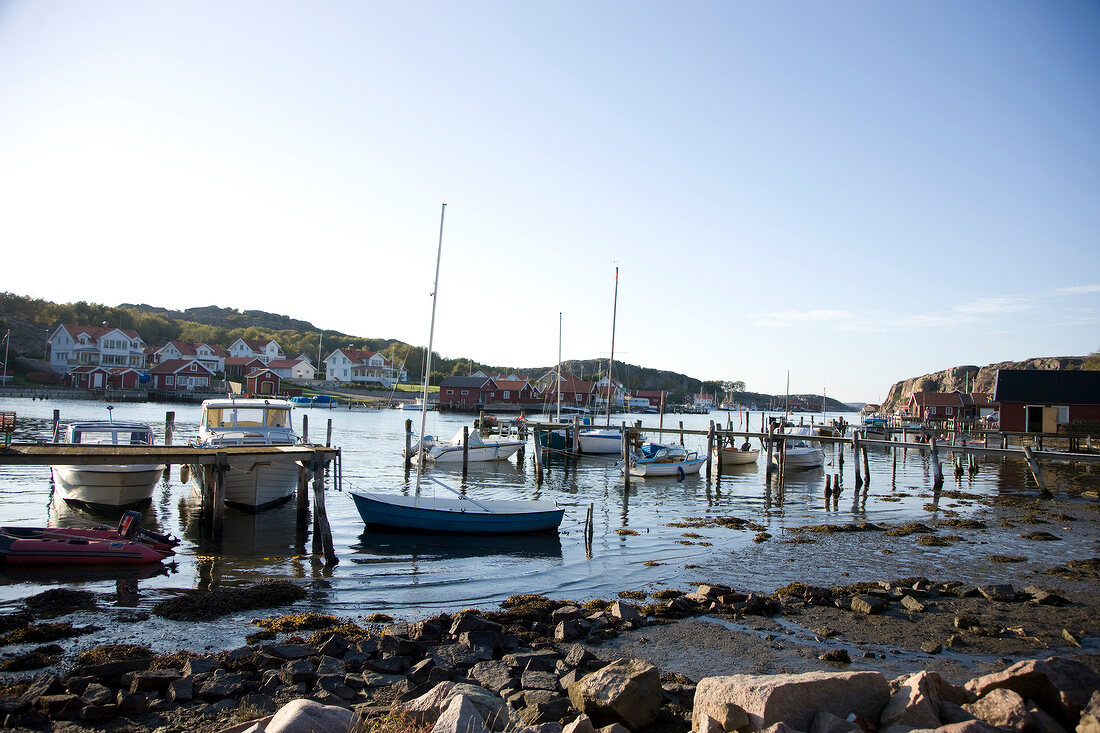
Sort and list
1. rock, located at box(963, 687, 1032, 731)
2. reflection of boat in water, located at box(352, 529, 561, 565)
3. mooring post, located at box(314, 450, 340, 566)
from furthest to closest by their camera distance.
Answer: reflection of boat in water, located at box(352, 529, 561, 565) → mooring post, located at box(314, 450, 340, 566) → rock, located at box(963, 687, 1032, 731)

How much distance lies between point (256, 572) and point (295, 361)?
122 meters

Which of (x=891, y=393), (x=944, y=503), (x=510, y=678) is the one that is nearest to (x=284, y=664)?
(x=510, y=678)

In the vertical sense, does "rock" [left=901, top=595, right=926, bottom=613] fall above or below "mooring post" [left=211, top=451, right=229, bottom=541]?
below

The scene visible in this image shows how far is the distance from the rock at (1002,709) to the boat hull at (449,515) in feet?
46.4

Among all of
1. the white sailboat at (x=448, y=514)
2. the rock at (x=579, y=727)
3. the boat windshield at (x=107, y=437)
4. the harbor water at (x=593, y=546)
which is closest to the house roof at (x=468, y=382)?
the harbor water at (x=593, y=546)

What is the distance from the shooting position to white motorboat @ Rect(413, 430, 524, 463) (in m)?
38.8

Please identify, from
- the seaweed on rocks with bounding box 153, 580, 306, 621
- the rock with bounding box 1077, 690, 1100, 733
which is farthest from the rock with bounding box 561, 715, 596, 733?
the seaweed on rocks with bounding box 153, 580, 306, 621

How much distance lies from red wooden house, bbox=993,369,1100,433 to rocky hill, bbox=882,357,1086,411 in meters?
64.3

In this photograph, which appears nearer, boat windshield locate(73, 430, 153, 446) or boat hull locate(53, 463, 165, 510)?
boat hull locate(53, 463, 165, 510)

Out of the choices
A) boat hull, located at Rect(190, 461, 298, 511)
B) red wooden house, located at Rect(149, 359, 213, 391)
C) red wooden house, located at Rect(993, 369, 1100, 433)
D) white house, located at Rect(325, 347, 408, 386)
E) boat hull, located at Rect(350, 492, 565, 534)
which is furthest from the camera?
white house, located at Rect(325, 347, 408, 386)

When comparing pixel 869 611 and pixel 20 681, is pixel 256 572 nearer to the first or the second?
pixel 20 681

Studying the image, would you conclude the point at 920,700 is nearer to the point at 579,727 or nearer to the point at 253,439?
the point at 579,727

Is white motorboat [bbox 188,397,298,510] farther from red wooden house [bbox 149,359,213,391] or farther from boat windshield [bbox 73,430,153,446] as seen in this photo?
red wooden house [bbox 149,359,213,391]

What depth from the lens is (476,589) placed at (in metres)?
14.9
